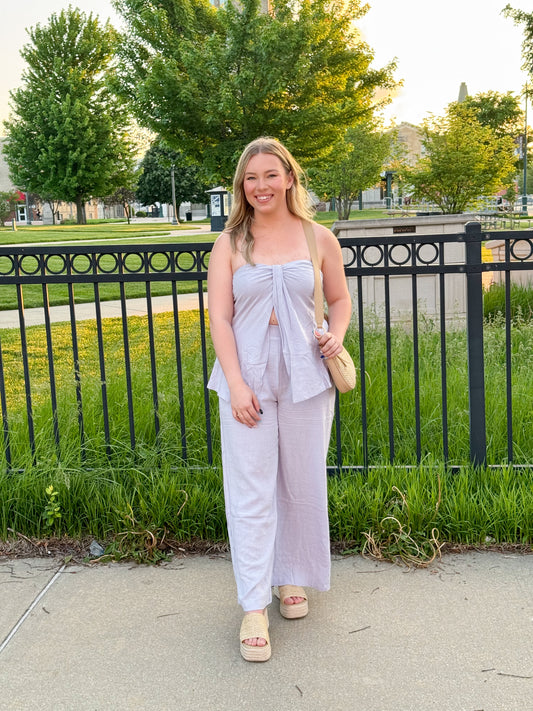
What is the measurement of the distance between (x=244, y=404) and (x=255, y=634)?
2.55 feet

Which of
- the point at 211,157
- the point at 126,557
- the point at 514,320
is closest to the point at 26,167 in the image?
the point at 211,157

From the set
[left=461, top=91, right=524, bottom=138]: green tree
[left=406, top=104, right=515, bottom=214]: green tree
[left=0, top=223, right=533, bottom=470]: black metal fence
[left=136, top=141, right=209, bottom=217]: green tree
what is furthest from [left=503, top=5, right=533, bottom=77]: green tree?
[left=136, top=141, right=209, bottom=217]: green tree

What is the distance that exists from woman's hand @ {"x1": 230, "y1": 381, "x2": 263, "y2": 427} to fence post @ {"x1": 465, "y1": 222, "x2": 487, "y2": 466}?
144 centimetres

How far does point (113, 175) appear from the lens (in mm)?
47094

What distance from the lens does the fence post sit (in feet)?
12.2

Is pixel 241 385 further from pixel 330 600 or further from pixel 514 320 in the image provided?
pixel 514 320

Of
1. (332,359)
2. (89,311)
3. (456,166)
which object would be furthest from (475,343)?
(456,166)

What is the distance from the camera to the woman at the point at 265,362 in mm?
2721

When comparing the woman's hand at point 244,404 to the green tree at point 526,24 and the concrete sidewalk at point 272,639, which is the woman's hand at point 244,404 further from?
the green tree at point 526,24

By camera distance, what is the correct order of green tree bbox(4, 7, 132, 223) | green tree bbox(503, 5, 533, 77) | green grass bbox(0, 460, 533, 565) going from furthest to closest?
green tree bbox(4, 7, 132, 223) < green tree bbox(503, 5, 533, 77) < green grass bbox(0, 460, 533, 565)

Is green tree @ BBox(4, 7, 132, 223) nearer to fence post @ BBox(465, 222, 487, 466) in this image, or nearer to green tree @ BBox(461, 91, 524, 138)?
green tree @ BBox(461, 91, 524, 138)

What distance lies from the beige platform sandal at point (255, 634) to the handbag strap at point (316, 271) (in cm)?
105

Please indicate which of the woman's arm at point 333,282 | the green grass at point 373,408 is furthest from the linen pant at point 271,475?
the green grass at point 373,408

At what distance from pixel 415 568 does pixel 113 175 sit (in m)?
46.4
